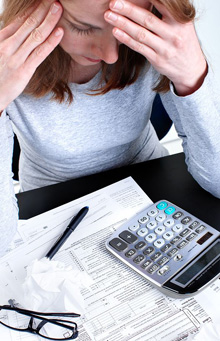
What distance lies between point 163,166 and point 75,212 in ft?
0.74

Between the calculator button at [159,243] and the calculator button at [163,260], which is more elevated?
the calculator button at [159,243]

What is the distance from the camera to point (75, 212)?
0.76m

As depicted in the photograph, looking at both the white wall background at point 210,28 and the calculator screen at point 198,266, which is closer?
the calculator screen at point 198,266

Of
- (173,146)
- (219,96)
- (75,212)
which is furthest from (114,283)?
(173,146)

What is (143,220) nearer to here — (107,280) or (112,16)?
(107,280)

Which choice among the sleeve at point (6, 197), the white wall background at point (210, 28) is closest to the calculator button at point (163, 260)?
the sleeve at point (6, 197)

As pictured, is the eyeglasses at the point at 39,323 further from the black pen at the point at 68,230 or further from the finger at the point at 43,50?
the finger at the point at 43,50

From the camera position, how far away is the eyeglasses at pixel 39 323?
1.93 ft

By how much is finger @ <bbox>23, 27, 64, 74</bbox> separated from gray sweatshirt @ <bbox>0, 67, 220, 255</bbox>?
Result: 0.37 ft

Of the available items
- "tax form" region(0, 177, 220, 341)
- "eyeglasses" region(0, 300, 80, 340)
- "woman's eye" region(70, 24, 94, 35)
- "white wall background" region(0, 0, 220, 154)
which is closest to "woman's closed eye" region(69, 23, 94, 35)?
"woman's eye" region(70, 24, 94, 35)

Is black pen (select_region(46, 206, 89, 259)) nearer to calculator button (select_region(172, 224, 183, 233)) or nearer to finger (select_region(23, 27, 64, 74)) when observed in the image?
calculator button (select_region(172, 224, 183, 233))

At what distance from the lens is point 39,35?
0.64 metres

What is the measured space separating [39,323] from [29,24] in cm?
47

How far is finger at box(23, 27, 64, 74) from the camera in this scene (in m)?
0.64
